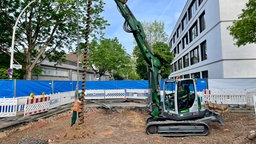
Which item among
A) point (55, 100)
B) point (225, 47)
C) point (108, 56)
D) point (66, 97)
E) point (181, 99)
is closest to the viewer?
point (181, 99)

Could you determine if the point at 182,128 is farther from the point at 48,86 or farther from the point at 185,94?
the point at 48,86

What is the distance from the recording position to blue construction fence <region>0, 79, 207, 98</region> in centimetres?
1109

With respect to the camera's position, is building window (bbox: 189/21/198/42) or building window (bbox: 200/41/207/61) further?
building window (bbox: 189/21/198/42)

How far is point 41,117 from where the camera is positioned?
30.9 ft

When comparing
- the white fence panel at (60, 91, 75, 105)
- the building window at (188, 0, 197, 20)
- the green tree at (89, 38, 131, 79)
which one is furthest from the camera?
the green tree at (89, 38, 131, 79)

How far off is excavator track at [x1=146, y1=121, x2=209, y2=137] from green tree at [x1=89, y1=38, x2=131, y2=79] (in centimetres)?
2710

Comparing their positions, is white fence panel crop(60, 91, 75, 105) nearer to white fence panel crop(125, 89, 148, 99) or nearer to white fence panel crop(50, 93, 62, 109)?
white fence panel crop(50, 93, 62, 109)

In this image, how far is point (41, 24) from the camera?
17.3 m

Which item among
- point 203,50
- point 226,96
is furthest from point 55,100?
point 203,50

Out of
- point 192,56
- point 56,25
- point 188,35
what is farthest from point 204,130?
point 188,35

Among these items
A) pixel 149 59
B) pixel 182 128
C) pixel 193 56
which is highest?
pixel 193 56

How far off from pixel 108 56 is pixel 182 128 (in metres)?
27.7

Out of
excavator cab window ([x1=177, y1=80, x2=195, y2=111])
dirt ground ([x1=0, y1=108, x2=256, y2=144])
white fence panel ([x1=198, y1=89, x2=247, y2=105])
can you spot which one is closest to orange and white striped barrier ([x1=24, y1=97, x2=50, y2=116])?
dirt ground ([x1=0, y1=108, x2=256, y2=144])

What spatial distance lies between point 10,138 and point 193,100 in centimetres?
688
